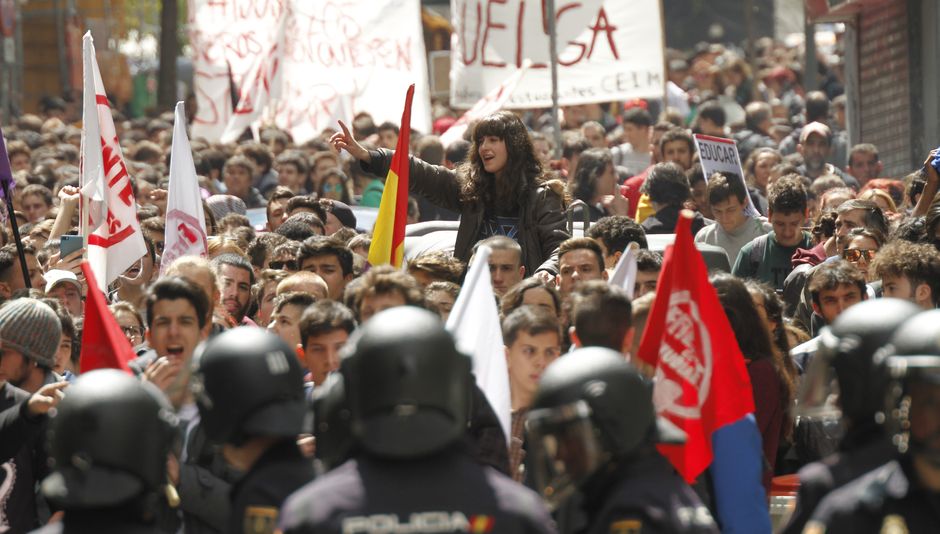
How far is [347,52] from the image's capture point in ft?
53.9

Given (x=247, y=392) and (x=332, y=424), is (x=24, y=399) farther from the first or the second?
(x=247, y=392)

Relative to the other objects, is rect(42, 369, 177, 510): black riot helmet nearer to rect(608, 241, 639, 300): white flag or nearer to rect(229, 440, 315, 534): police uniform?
rect(229, 440, 315, 534): police uniform

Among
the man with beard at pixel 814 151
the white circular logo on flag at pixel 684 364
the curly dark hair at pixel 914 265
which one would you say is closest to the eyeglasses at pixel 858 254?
the curly dark hair at pixel 914 265

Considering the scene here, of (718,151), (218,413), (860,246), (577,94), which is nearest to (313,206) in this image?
(718,151)

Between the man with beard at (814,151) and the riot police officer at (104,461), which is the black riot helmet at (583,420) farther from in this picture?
the man with beard at (814,151)

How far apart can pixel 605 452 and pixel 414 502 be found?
1.92ft

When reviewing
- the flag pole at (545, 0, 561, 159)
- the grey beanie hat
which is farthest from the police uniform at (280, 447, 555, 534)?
the flag pole at (545, 0, 561, 159)

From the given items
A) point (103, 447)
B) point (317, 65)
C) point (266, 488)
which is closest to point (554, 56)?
point (317, 65)

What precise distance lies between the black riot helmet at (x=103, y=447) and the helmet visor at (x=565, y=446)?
0.92 metres

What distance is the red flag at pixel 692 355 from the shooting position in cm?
580

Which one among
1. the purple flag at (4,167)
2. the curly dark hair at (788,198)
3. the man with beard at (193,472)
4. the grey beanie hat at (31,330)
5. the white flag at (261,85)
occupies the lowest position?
the man with beard at (193,472)

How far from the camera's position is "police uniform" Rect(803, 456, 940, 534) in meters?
3.90

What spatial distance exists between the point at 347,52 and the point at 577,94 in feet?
7.68

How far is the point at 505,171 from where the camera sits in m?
9.12
